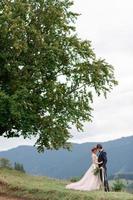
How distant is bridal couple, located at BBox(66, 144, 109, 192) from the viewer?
36.6 m

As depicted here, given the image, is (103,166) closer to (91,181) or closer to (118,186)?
(91,181)

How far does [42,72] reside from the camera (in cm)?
4338

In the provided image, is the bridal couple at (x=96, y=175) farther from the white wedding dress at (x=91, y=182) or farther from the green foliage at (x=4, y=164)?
Result: the green foliage at (x=4, y=164)

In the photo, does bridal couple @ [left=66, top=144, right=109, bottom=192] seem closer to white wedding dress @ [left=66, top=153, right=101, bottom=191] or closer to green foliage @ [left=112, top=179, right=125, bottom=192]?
white wedding dress @ [left=66, top=153, right=101, bottom=191]

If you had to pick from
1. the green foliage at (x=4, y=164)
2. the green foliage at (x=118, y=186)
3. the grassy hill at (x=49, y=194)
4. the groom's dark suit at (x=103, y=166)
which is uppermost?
the green foliage at (x=4, y=164)

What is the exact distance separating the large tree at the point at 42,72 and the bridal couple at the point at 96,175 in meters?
5.34

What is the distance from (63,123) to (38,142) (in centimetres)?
327

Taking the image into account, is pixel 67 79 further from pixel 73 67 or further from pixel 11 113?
pixel 11 113

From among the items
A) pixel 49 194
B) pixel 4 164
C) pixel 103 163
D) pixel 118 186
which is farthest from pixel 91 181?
pixel 4 164

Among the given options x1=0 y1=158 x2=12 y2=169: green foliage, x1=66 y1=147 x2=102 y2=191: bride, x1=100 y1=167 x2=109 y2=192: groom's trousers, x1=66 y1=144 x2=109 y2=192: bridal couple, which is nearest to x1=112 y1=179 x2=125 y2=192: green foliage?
x1=66 y1=144 x2=109 y2=192: bridal couple

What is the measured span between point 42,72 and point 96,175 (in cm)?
1000

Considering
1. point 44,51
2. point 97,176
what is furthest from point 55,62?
point 97,176

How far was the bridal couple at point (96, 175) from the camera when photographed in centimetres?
3662

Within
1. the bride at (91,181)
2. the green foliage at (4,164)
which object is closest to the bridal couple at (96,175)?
the bride at (91,181)
